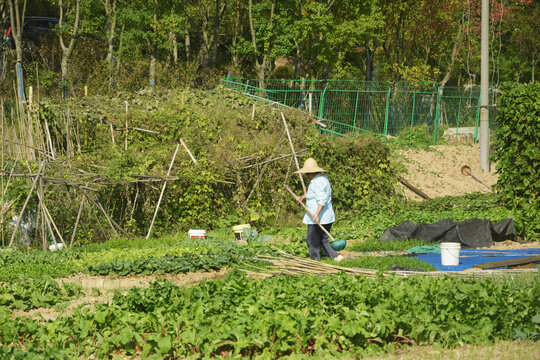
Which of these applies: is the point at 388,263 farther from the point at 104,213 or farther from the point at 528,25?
the point at 528,25

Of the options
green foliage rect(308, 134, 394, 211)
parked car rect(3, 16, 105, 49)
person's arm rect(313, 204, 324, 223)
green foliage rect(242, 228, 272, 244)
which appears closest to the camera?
person's arm rect(313, 204, 324, 223)

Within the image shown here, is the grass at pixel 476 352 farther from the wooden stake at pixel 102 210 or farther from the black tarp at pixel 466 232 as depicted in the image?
the wooden stake at pixel 102 210

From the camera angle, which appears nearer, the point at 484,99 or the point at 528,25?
the point at 484,99

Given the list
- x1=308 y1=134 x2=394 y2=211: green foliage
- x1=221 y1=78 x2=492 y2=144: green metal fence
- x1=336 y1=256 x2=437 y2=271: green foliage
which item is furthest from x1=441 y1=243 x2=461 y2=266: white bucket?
→ x1=221 y1=78 x2=492 y2=144: green metal fence

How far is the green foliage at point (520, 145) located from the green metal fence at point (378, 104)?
6898 millimetres

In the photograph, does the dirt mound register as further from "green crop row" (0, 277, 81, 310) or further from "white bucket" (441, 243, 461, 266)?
"green crop row" (0, 277, 81, 310)

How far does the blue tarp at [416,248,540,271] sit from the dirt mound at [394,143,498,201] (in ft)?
24.0

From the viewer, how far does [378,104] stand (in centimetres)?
2320

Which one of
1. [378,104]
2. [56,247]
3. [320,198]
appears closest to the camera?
[320,198]

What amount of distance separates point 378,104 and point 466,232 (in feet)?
39.5

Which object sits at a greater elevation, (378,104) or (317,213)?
(378,104)

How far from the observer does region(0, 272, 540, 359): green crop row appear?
18.7ft

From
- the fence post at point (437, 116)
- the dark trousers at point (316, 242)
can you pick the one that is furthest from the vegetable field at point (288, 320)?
the fence post at point (437, 116)

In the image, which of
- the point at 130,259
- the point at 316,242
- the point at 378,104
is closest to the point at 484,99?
the point at 378,104
